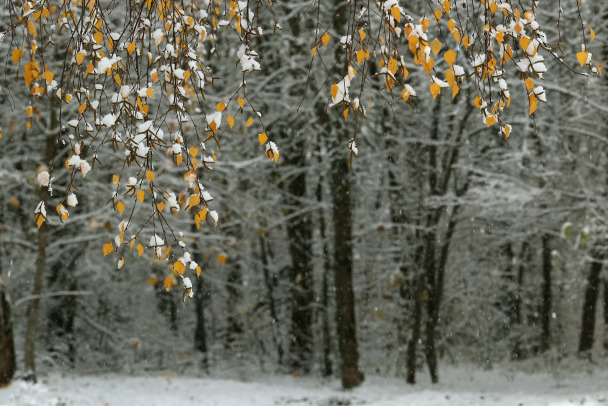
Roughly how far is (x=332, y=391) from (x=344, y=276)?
1787 millimetres

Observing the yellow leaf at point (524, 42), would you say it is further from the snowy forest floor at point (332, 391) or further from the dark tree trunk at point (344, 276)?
the dark tree trunk at point (344, 276)

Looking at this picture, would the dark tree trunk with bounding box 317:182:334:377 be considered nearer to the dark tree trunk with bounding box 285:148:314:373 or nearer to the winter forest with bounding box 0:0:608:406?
the winter forest with bounding box 0:0:608:406

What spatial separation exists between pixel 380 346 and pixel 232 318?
3.21 m

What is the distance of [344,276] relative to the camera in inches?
427

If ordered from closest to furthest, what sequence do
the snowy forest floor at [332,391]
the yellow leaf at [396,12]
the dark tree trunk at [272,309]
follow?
1. the yellow leaf at [396,12]
2. the snowy forest floor at [332,391]
3. the dark tree trunk at [272,309]

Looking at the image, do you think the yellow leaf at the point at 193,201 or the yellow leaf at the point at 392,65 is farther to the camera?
the yellow leaf at the point at 193,201

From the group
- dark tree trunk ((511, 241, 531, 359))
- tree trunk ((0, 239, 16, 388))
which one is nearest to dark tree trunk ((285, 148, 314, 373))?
dark tree trunk ((511, 241, 531, 359))

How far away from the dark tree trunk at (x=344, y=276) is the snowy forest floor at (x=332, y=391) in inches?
15.3

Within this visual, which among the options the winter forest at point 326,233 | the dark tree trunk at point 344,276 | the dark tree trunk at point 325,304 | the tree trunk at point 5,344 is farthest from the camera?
the dark tree trunk at point 325,304

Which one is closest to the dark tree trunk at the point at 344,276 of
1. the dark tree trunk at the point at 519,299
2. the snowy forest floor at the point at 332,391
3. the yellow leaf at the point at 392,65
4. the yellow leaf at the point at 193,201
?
the snowy forest floor at the point at 332,391

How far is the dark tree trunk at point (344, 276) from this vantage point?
10.7 metres

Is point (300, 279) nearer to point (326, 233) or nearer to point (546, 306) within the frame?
point (326, 233)

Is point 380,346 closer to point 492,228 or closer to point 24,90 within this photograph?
point 492,228

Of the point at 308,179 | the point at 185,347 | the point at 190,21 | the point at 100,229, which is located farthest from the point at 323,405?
the point at 190,21
